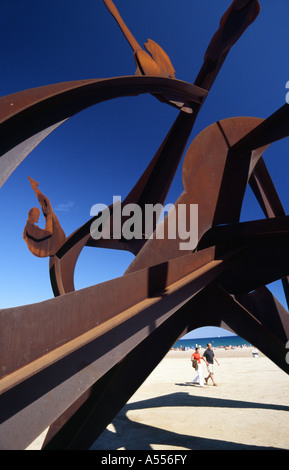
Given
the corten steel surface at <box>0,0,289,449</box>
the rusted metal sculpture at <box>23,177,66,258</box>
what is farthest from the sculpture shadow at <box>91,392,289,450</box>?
the rusted metal sculpture at <box>23,177,66,258</box>

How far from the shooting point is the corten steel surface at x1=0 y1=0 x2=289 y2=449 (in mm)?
1876

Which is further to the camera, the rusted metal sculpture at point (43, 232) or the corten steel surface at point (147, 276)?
the rusted metal sculpture at point (43, 232)

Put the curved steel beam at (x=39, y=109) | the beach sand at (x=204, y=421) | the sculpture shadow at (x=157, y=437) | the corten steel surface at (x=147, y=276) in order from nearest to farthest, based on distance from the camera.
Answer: the corten steel surface at (x=147, y=276)
the curved steel beam at (x=39, y=109)
the sculpture shadow at (x=157, y=437)
the beach sand at (x=204, y=421)

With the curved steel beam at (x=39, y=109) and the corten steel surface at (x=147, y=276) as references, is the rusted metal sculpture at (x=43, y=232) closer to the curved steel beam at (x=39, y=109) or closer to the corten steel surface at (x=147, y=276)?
the corten steel surface at (x=147, y=276)

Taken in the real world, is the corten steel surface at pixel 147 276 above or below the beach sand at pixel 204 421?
above

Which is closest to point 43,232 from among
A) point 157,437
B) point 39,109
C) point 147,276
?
point 147,276

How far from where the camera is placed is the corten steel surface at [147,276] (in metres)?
1.88

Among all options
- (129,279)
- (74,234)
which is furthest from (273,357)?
(74,234)

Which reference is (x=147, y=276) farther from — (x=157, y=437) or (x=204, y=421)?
(x=204, y=421)

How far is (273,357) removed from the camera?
518 cm

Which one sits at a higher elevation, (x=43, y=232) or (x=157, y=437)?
(x=43, y=232)

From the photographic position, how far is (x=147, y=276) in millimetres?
2812

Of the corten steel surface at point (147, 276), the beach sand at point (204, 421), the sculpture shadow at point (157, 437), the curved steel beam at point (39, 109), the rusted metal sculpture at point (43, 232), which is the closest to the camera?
the corten steel surface at point (147, 276)

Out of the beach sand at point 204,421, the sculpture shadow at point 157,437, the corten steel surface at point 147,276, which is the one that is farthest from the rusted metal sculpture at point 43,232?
the sculpture shadow at point 157,437
